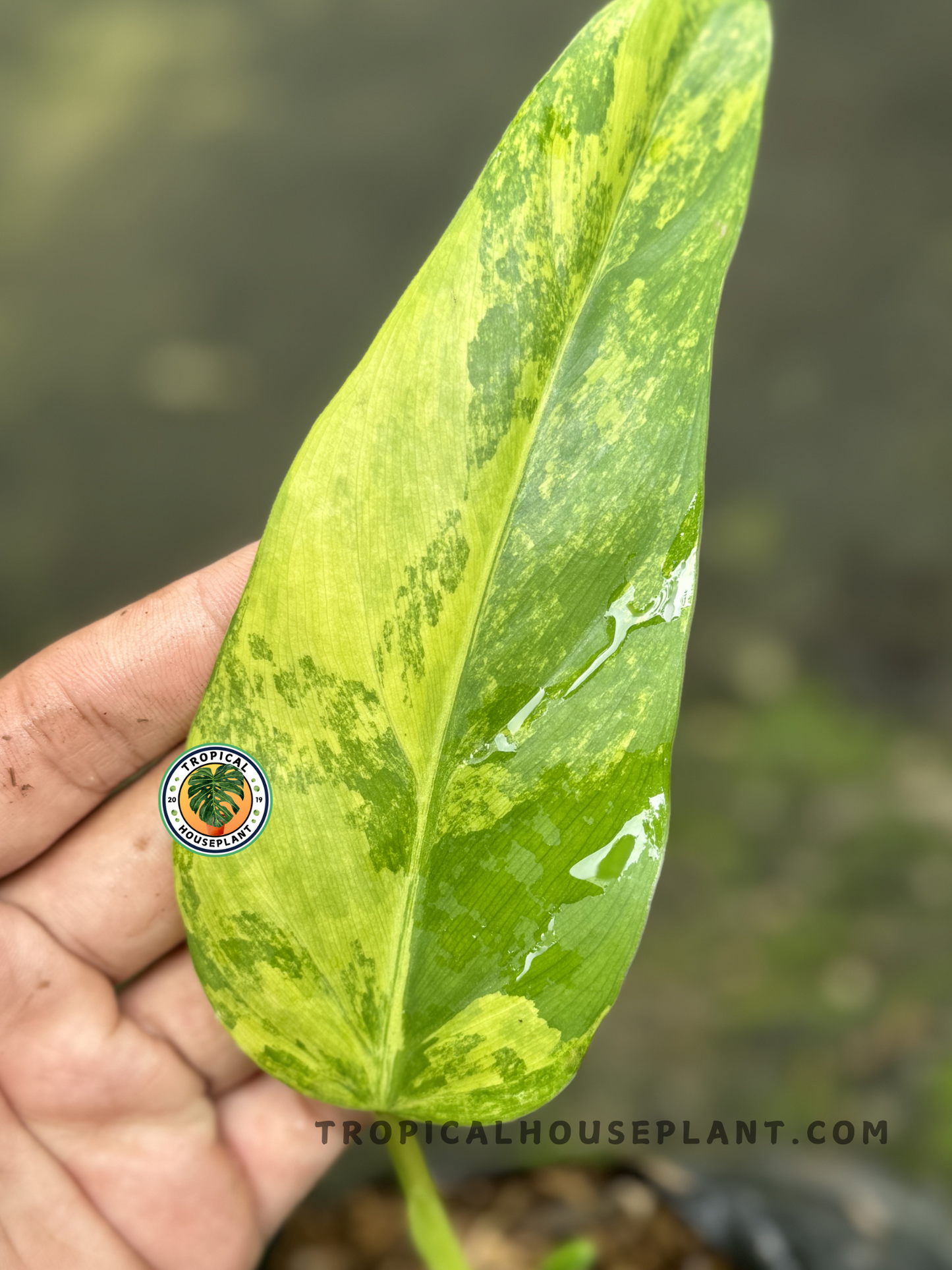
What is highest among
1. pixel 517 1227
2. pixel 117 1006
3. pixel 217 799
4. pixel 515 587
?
pixel 515 587

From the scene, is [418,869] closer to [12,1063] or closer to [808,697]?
[12,1063]

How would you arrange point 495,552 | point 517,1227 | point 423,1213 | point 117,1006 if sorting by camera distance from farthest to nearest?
point 517,1227, point 117,1006, point 423,1213, point 495,552

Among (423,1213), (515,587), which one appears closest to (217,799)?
(515,587)

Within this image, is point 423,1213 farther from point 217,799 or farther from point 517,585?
point 517,585

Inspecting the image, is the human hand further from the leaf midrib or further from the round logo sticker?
the leaf midrib

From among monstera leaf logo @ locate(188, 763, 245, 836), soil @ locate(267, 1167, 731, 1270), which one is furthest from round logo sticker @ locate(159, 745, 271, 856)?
soil @ locate(267, 1167, 731, 1270)

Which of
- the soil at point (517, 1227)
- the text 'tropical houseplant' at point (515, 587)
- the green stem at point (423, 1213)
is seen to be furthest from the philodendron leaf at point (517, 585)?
the soil at point (517, 1227)
